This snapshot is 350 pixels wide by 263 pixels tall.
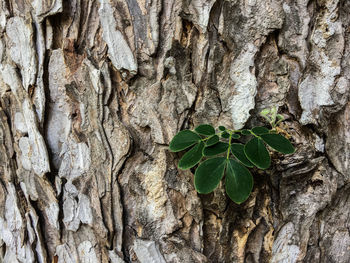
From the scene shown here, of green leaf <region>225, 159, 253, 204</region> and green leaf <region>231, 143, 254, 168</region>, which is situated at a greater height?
green leaf <region>231, 143, 254, 168</region>

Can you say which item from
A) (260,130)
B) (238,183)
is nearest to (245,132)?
(260,130)

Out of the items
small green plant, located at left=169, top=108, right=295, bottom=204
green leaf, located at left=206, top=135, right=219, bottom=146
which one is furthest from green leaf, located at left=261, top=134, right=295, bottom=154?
green leaf, located at left=206, top=135, right=219, bottom=146

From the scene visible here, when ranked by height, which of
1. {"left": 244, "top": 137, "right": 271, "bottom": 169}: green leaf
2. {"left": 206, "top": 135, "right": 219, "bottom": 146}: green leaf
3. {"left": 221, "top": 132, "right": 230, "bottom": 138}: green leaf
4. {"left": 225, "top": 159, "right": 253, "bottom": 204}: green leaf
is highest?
{"left": 221, "top": 132, "right": 230, "bottom": 138}: green leaf

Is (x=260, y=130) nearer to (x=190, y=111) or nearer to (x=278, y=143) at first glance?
(x=278, y=143)

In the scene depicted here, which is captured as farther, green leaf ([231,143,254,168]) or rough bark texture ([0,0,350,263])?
rough bark texture ([0,0,350,263])

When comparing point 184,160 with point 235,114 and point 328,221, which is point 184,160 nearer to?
point 235,114

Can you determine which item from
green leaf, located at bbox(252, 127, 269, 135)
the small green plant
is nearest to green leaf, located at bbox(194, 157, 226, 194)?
the small green plant

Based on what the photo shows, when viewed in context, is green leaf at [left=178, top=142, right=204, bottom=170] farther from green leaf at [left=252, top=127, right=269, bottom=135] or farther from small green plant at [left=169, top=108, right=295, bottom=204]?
green leaf at [left=252, top=127, right=269, bottom=135]
